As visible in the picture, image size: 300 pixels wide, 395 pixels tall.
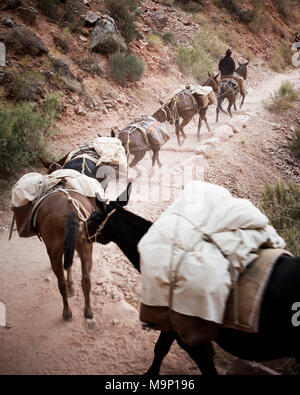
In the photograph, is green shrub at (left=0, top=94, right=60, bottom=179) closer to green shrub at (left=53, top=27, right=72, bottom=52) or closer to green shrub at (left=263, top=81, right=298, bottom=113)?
green shrub at (left=53, top=27, right=72, bottom=52)

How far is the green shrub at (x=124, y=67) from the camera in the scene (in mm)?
11914

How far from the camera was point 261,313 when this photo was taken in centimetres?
Result: 199

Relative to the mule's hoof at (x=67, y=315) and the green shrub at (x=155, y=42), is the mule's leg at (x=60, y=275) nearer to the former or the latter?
the mule's hoof at (x=67, y=315)

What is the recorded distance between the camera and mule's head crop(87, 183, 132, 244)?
2654 mm

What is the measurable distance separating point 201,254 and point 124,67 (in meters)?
11.6

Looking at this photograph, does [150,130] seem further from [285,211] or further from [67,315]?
[67,315]

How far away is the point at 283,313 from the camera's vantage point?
194cm

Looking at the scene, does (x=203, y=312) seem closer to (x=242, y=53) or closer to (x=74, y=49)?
(x=74, y=49)

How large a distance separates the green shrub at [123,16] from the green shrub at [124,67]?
2543 mm

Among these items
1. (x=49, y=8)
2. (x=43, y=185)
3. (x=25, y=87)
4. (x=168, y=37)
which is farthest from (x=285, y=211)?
(x=168, y=37)

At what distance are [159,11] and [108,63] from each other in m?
8.14

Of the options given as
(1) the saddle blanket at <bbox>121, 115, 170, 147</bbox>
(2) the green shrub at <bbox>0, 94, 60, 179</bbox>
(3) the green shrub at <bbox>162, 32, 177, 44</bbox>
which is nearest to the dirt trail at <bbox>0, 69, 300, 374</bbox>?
(1) the saddle blanket at <bbox>121, 115, 170, 147</bbox>

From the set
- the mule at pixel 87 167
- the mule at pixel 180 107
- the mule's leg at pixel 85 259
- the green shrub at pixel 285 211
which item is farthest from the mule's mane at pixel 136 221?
the mule at pixel 180 107
